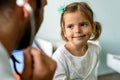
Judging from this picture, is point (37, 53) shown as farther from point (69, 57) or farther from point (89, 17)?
point (89, 17)

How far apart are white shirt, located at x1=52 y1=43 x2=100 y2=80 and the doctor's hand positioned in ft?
1.26

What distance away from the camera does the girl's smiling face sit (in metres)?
1.14

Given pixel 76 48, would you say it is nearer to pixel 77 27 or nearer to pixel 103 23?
pixel 77 27

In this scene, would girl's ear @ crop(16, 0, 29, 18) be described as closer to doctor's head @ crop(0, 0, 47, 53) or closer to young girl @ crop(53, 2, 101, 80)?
doctor's head @ crop(0, 0, 47, 53)

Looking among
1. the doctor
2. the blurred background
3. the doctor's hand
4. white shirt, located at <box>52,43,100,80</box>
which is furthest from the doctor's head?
the blurred background

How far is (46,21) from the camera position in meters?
2.01

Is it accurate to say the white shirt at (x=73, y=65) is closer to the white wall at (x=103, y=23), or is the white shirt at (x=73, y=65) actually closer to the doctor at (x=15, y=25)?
the doctor at (x=15, y=25)

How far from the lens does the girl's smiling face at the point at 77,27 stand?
114 cm

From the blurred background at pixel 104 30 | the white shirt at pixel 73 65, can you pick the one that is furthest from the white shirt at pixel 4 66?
the blurred background at pixel 104 30

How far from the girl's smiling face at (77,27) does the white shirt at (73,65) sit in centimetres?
7

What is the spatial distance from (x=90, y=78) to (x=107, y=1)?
1.15 metres

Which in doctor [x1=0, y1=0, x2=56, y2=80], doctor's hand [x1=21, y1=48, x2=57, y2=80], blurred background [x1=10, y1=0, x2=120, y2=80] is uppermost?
doctor [x1=0, y1=0, x2=56, y2=80]

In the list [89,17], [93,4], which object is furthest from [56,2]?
[89,17]

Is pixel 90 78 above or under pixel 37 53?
under
